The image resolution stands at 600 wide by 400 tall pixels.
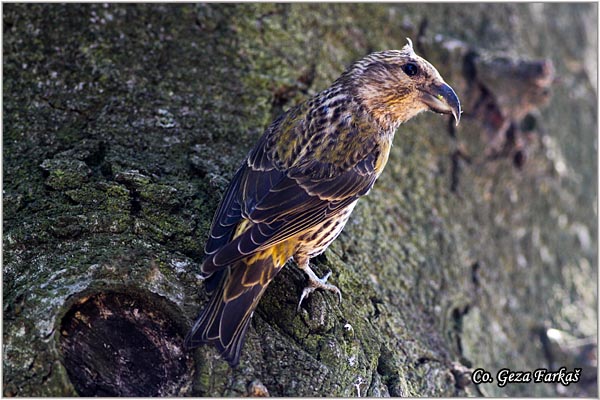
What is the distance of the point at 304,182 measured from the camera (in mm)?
3775

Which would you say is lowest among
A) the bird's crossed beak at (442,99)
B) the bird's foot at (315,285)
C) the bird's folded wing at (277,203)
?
the bird's foot at (315,285)

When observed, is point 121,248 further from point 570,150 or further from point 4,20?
point 570,150

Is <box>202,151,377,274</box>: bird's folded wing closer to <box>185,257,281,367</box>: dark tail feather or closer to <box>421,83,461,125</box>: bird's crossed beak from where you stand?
<box>185,257,281,367</box>: dark tail feather

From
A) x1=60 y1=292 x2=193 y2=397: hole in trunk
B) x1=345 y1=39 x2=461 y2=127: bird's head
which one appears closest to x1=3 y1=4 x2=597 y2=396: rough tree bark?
x1=60 y1=292 x2=193 y2=397: hole in trunk

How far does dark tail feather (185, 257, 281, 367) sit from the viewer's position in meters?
2.92

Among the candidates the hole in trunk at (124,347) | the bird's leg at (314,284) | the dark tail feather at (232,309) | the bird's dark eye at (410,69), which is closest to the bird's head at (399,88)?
the bird's dark eye at (410,69)

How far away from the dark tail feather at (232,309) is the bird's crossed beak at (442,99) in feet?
4.77

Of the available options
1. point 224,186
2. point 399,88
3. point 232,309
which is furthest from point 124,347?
point 399,88

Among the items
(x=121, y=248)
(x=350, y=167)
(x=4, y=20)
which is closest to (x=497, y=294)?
(x=350, y=167)

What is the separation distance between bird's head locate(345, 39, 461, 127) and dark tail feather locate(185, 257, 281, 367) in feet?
4.27

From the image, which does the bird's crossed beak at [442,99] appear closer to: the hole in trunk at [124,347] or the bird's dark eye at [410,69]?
the bird's dark eye at [410,69]

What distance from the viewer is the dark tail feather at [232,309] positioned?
2.92 metres

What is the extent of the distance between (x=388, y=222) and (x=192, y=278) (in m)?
1.52

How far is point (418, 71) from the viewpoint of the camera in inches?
164
